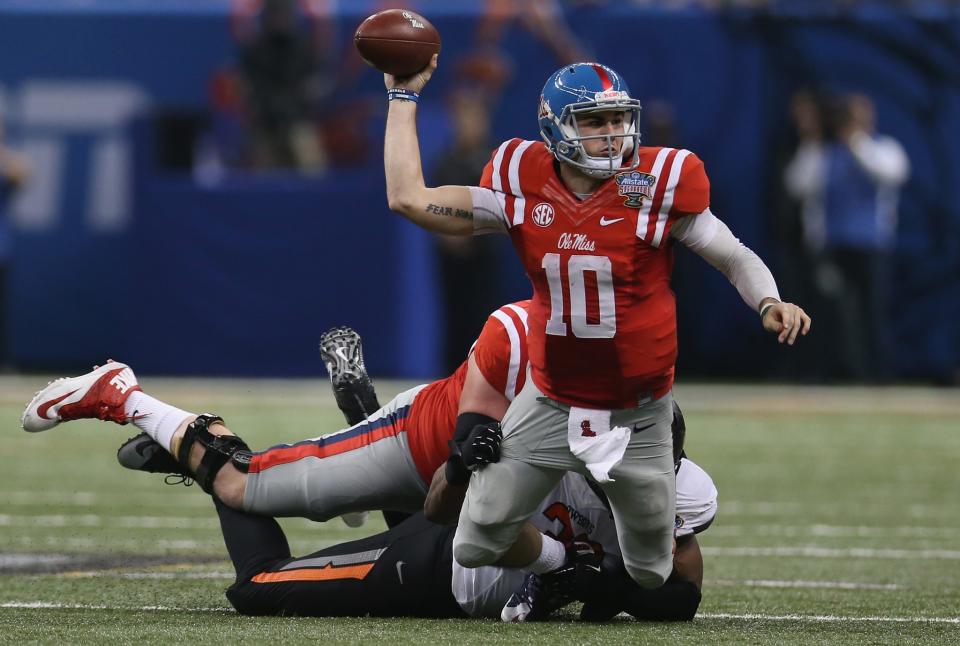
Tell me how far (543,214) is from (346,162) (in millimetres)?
8654

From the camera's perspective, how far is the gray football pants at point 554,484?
4.31 m

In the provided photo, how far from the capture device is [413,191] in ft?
14.5

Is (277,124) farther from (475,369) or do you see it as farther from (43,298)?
(475,369)

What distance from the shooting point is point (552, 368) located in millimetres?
4398

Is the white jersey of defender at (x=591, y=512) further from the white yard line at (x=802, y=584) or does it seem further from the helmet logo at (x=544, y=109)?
the helmet logo at (x=544, y=109)

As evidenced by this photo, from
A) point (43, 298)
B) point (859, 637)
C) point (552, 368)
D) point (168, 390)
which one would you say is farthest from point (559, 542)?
point (43, 298)

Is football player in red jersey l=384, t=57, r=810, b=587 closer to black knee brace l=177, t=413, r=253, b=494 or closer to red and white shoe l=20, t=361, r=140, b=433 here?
black knee brace l=177, t=413, r=253, b=494

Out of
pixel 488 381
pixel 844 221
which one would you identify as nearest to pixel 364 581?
pixel 488 381

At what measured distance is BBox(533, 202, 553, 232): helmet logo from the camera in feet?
14.3

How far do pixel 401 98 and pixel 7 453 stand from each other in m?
4.94

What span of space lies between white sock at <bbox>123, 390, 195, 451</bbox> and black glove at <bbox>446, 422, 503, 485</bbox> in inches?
37.4

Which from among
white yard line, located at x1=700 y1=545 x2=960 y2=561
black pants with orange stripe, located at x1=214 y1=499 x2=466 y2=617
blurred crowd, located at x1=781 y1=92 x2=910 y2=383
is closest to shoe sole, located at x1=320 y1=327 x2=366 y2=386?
black pants with orange stripe, located at x1=214 y1=499 x2=466 y2=617

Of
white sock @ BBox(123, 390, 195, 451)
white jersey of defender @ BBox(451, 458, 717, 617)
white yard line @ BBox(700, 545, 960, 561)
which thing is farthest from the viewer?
white yard line @ BBox(700, 545, 960, 561)

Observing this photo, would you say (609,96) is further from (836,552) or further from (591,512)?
(836,552)
